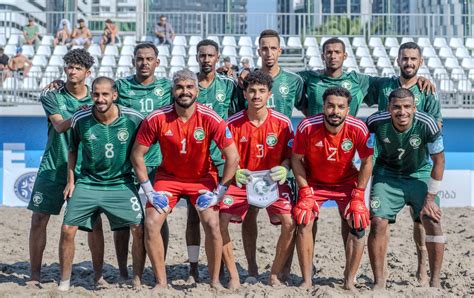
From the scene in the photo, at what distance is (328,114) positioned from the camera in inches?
278

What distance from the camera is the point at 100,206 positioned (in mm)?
7270

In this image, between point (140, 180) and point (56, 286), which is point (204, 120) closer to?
point (140, 180)

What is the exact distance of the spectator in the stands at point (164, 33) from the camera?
18406 mm

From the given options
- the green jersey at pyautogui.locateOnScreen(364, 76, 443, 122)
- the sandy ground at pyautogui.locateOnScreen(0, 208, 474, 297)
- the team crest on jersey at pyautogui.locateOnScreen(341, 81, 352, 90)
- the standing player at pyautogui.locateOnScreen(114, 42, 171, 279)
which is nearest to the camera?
the sandy ground at pyautogui.locateOnScreen(0, 208, 474, 297)

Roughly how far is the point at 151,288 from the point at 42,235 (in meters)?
1.36

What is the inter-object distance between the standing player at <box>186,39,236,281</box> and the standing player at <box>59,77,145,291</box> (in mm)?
649

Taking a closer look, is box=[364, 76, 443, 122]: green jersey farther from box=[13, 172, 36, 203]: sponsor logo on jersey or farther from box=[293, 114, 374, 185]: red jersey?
box=[13, 172, 36, 203]: sponsor logo on jersey

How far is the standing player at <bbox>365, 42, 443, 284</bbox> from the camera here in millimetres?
7824

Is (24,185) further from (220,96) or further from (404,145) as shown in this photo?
(404,145)

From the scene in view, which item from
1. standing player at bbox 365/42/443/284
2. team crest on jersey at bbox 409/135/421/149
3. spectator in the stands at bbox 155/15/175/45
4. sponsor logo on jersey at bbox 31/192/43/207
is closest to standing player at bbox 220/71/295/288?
team crest on jersey at bbox 409/135/421/149

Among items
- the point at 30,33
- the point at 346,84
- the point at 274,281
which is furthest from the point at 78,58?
the point at 30,33

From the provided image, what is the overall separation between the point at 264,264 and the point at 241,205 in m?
1.90

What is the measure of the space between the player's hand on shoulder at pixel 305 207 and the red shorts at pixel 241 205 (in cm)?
14

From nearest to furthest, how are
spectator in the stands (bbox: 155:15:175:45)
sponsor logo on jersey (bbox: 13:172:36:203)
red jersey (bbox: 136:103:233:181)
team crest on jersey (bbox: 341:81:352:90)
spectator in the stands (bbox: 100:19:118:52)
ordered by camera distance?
red jersey (bbox: 136:103:233:181)
team crest on jersey (bbox: 341:81:352:90)
sponsor logo on jersey (bbox: 13:172:36:203)
spectator in the stands (bbox: 155:15:175:45)
spectator in the stands (bbox: 100:19:118:52)
